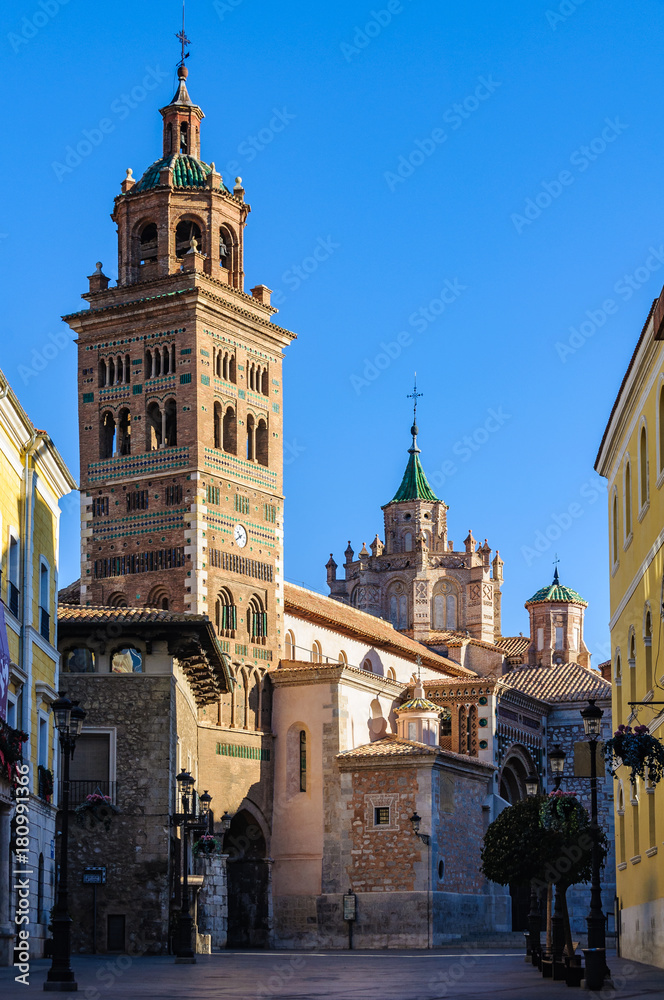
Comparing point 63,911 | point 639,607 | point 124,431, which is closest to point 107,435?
point 124,431

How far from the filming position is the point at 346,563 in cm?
10381

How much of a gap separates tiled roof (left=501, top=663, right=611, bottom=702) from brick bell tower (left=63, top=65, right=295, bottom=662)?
23446 mm

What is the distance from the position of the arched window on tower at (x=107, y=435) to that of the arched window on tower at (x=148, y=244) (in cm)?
593

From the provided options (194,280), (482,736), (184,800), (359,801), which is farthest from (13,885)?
(482,736)

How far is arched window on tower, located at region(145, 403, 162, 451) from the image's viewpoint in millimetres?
56656

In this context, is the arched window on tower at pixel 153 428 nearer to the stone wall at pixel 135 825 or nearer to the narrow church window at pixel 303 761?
the narrow church window at pixel 303 761

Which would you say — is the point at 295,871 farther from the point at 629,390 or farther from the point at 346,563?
the point at 346,563

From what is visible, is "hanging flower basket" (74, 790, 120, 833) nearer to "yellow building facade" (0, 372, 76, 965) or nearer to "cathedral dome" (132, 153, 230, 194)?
"yellow building facade" (0, 372, 76, 965)

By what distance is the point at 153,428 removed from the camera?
57.0m

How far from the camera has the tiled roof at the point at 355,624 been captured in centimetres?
6253

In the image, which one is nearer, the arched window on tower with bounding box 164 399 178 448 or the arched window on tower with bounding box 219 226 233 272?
the arched window on tower with bounding box 164 399 178 448

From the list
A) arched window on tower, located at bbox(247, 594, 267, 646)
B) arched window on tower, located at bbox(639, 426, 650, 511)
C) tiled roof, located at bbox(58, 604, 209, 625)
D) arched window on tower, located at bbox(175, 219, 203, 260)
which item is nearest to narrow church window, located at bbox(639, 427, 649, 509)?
arched window on tower, located at bbox(639, 426, 650, 511)

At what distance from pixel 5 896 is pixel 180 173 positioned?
37093 mm

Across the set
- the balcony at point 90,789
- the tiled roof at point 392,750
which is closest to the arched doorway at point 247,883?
the tiled roof at point 392,750
